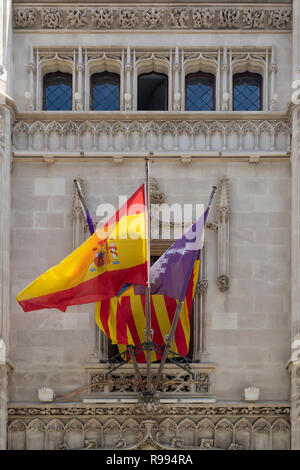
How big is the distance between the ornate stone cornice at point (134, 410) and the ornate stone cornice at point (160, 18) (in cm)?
851

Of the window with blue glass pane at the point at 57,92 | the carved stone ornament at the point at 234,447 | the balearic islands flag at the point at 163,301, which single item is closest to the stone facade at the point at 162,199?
the carved stone ornament at the point at 234,447

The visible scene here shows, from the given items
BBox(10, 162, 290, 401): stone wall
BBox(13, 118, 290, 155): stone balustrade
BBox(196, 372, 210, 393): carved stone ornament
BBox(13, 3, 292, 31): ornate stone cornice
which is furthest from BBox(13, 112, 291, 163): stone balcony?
BBox(196, 372, 210, 393): carved stone ornament

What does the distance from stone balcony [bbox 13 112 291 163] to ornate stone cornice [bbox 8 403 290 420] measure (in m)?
5.57

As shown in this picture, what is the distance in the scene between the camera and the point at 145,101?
31938mm

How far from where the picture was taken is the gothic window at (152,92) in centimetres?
3189

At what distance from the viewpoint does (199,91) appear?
1264 inches

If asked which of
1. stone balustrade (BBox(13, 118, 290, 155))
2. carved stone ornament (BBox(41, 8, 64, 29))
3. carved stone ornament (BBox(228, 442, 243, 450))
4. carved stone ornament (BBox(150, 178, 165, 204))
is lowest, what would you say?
carved stone ornament (BBox(228, 442, 243, 450))

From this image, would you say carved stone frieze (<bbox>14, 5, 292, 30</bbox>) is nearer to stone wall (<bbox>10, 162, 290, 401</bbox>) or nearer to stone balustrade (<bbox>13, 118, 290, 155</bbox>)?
stone balustrade (<bbox>13, 118, 290, 155</bbox>)

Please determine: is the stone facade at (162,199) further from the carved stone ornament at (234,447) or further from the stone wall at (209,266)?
the carved stone ornament at (234,447)

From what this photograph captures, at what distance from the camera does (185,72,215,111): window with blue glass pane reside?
31.9 metres

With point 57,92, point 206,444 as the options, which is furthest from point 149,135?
point 206,444

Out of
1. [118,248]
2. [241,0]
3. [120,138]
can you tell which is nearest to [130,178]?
[120,138]

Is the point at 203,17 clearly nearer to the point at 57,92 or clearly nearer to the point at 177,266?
the point at 57,92

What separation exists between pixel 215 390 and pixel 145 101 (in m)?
6.73
